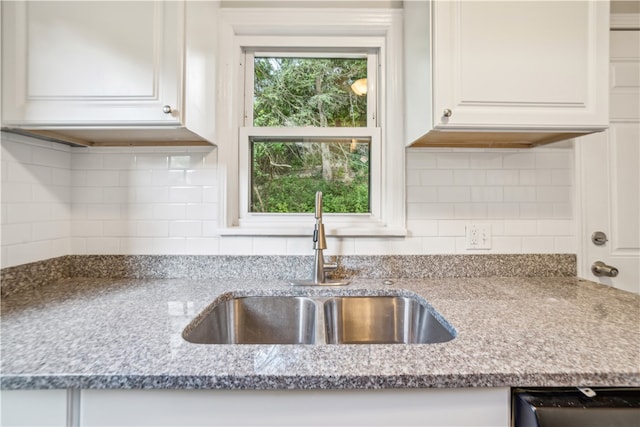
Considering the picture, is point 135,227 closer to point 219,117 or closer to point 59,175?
point 59,175

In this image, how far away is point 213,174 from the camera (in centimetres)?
128

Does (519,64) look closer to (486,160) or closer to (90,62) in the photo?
(486,160)

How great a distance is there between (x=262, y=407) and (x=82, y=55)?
113 centimetres

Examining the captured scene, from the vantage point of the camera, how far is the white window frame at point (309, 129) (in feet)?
4.20

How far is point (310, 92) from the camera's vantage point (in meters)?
1.39

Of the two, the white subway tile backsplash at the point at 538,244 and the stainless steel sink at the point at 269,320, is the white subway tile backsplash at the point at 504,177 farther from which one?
the stainless steel sink at the point at 269,320

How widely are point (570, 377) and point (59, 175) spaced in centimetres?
172

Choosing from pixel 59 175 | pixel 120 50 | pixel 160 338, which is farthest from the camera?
pixel 59 175

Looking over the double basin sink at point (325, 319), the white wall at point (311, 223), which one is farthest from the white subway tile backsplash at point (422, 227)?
the double basin sink at point (325, 319)

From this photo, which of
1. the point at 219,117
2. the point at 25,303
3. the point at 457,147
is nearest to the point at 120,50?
the point at 219,117

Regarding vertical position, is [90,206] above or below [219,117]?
below

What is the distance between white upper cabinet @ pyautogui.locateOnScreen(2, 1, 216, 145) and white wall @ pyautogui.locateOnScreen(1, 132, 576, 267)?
1.10 ft

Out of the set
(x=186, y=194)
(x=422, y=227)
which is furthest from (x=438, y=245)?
(x=186, y=194)

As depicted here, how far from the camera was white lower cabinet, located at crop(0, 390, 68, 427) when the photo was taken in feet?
1.88
